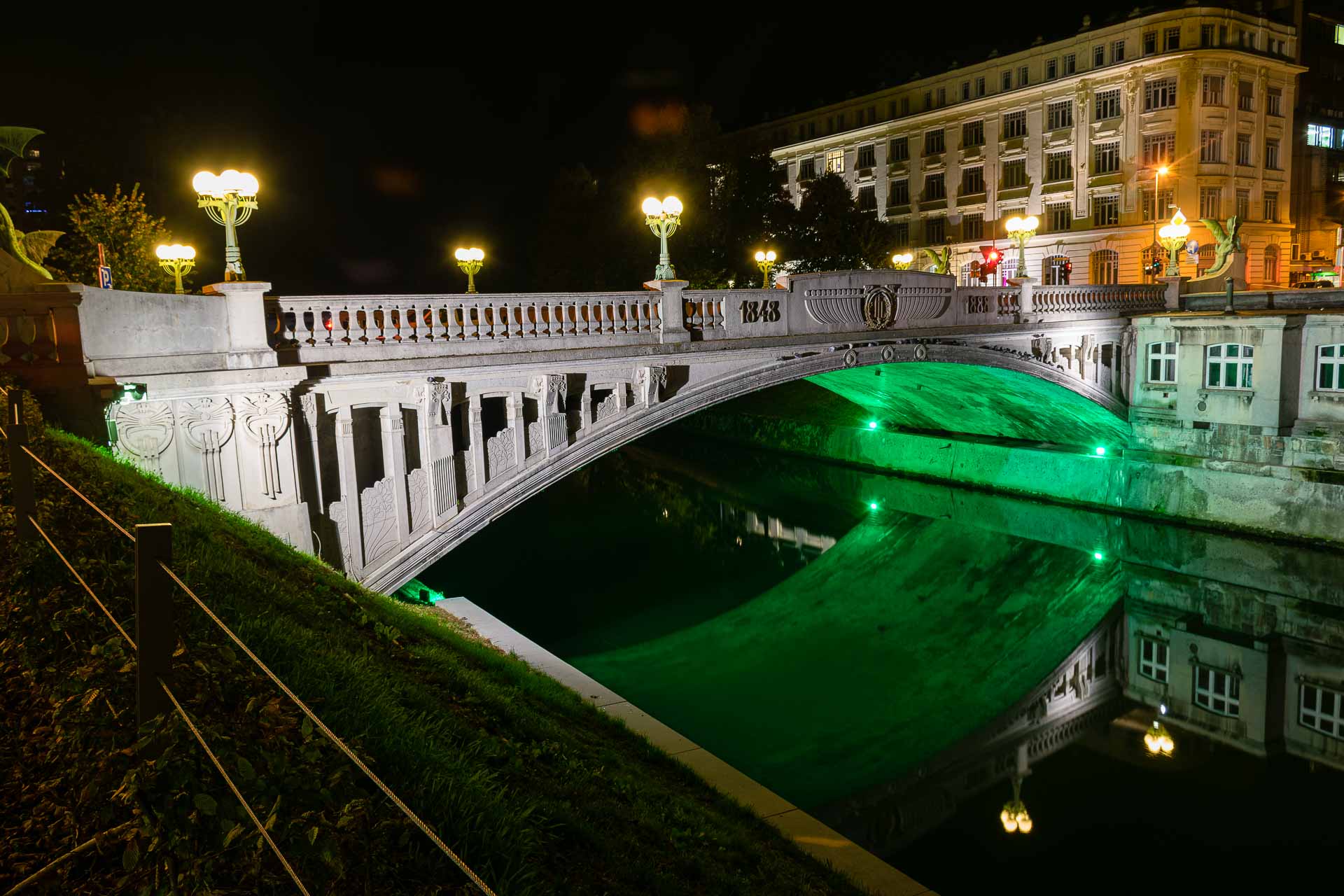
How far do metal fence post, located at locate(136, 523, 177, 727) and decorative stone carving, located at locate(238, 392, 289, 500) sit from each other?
8194mm

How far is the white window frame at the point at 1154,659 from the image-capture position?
16156 millimetres

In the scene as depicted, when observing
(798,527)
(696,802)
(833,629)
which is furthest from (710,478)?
(696,802)

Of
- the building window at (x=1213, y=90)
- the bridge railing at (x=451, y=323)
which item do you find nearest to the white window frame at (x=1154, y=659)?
the bridge railing at (x=451, y=323)

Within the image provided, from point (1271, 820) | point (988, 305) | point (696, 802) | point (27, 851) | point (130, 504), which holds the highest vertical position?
point (988, 305)

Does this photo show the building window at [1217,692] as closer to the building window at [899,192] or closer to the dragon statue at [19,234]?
the dragon statue at [19,234]

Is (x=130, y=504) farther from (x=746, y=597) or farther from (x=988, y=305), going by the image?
(x=988, y=305)

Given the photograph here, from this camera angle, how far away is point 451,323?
13320 millimetres

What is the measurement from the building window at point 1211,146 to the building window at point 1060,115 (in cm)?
611

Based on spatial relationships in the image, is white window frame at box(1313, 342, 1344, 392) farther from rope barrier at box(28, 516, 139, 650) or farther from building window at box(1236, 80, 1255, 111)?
building window at box(1236, 80, 1255, 111)

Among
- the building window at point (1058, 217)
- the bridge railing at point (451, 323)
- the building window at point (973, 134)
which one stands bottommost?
the bridge railing at point (451, 323)

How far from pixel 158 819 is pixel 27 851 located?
595mm

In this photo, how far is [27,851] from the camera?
3646 mm

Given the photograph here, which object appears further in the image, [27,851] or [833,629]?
[833,629]

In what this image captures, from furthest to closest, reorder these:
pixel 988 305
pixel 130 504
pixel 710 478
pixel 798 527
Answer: pixel 710 478
pixel 798 527
pixel 988 305
pixel 130 504
